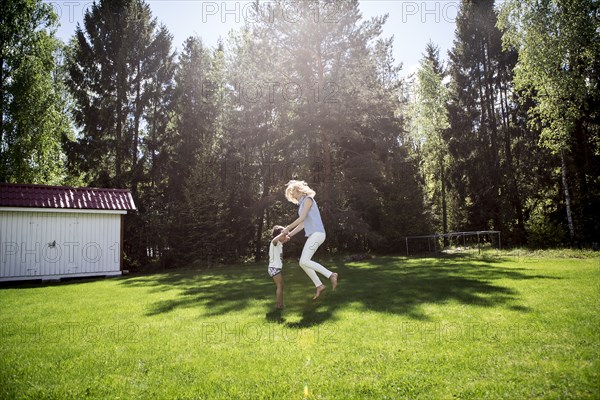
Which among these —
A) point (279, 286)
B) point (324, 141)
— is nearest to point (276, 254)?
point (279, 286)

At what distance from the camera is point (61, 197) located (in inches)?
567

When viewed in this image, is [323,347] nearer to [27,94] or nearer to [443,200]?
[443,200]

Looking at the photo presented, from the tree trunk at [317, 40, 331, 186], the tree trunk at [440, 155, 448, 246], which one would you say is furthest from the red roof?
the tree trunk at [440, 155, 448, 246]

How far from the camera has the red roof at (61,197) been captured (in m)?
13.5

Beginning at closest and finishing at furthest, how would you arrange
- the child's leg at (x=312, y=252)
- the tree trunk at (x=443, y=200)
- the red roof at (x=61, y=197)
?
Answer: 1. the child's leg at (x=312, y=252)
2. the red roof at (x=61, y=197)
3. the tree trunk at (x=443, y=200)

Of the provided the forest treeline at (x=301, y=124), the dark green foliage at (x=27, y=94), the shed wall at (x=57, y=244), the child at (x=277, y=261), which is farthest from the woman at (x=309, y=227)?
the dark green foliage at (x=27, y=94)

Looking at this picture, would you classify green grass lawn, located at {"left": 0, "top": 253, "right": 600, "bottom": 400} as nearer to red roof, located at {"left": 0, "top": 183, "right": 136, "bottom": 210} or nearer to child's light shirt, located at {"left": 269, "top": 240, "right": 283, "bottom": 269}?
child's light shirt, located at {"left": 269, "top": 240, "right": 283, "bottom": 269}

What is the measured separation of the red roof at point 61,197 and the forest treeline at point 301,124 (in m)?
3.49

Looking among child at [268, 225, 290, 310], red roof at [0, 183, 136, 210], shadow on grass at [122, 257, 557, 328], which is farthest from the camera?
red roof at [0, 183, 136, 210]

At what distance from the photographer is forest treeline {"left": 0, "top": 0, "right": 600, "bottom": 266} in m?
18.0

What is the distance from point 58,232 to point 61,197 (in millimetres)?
1435

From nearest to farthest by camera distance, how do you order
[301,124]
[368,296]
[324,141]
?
[368,296] < [301,124] < [324,141]

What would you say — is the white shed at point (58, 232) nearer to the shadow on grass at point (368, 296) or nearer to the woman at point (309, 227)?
the shadow on grass at point (368, 296)

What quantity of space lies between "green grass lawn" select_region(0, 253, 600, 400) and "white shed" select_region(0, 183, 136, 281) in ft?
26.7
